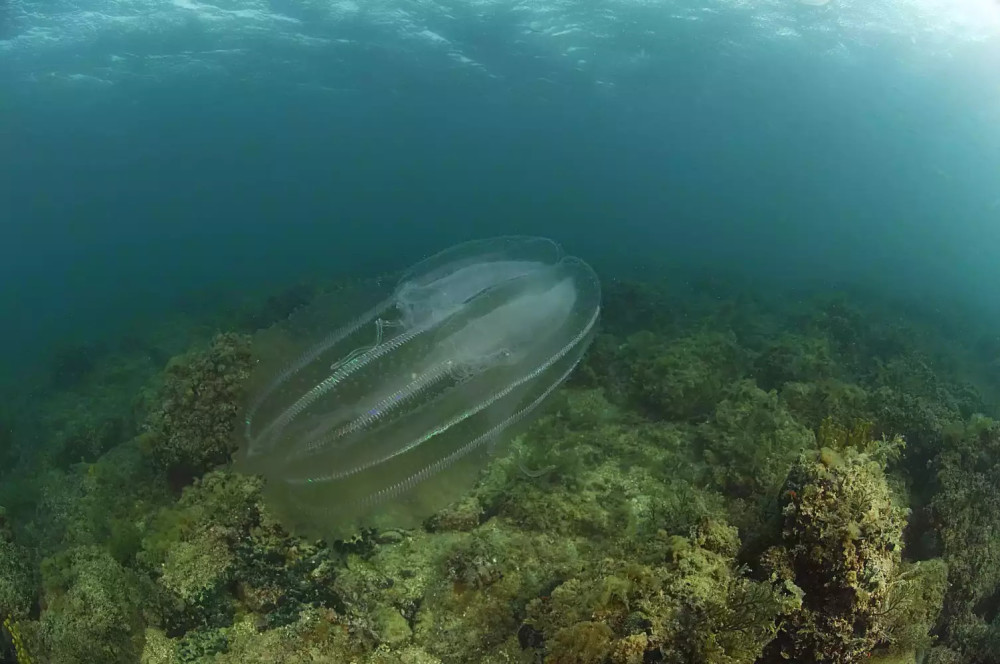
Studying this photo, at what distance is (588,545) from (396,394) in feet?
6.57

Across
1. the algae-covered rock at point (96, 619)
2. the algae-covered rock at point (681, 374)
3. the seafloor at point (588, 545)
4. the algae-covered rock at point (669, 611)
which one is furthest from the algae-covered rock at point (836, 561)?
the algae-covered rock at point (681, 374)

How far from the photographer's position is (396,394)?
4156 millimetres

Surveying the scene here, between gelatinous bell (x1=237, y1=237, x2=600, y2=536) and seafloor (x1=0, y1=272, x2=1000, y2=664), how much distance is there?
0.40 metres

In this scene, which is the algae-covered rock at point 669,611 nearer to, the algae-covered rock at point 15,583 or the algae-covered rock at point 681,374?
the algae-covered rock at point 15,583

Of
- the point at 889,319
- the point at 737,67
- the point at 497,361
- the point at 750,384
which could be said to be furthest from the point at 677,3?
the point at 497,361

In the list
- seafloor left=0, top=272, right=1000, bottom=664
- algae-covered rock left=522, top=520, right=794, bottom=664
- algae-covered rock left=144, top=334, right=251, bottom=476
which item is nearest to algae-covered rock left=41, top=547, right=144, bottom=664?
seafloor left=0, top=272, right=1000, bottom=664

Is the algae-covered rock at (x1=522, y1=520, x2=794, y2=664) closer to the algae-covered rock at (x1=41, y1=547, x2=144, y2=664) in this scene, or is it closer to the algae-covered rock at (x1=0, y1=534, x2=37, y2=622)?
the algae-covered rock at (x1=41, y1=547, x2=144, y2=664)

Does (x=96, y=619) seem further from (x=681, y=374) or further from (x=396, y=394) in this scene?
(x=681, y=374)

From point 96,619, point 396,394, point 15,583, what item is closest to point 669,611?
point 396,394

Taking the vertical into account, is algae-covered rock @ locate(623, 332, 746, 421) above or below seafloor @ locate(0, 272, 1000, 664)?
below

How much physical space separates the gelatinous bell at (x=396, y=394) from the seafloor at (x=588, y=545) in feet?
1.32

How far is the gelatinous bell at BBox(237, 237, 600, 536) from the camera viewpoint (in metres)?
3.94

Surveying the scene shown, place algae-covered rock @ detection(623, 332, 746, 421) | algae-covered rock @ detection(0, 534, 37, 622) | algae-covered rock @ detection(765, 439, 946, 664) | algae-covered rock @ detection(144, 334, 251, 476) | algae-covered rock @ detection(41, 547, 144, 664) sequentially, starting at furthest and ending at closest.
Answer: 1. algae-covered rock @ detection(623, 332, 746, 421)
2. algae-covered rock @ detection(144, 334, 251, 476)
3. algae-covered rock @ detection(0, 534, 37, 622)
4. algae-covered rock @ detection(41, 547, 144, 664)
5. algae-covered rock @ detection(765, 439, 946, 664)

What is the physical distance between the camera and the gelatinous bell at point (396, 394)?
3936 millimetres
